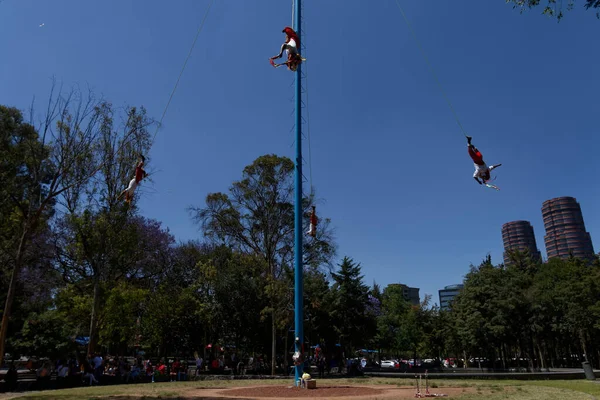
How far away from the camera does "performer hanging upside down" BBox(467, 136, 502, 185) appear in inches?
542

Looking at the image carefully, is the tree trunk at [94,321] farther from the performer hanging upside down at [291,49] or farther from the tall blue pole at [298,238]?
the performer hanging upside down at [291,49]

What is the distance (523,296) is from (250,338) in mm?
22446

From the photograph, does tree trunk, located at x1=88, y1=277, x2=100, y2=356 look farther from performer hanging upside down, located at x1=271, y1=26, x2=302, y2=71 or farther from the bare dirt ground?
performer hanging upside down, located at x1=271, y1=26, x2=302, y2=71

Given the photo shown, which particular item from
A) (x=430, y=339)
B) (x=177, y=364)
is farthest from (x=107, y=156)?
(x=430, y=339)

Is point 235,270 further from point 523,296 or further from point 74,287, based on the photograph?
point 523,296

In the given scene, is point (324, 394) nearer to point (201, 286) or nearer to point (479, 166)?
point (479, 166)

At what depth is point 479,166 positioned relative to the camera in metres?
14.0

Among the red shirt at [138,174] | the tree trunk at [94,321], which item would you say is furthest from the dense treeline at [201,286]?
the red shirt at [138,174]

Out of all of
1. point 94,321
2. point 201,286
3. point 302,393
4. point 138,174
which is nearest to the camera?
point 138,174

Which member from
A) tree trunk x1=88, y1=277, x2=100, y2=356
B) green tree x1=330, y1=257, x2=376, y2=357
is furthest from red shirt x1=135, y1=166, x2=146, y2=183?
green tree x1=330, y1=257, x2=376, y2=357

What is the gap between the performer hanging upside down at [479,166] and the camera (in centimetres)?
1376

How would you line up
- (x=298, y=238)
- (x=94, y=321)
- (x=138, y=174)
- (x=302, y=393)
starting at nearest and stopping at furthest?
(x=138, y=174) → (x=302, y=393) → (x=298, y=238) → (x=94, y=321)

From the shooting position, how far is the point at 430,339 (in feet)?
184

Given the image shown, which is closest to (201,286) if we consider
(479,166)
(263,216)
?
(263,216)
